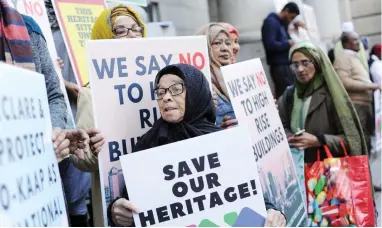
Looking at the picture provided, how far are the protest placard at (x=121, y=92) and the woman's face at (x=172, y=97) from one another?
0.21 meters

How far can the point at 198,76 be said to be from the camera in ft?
8.61

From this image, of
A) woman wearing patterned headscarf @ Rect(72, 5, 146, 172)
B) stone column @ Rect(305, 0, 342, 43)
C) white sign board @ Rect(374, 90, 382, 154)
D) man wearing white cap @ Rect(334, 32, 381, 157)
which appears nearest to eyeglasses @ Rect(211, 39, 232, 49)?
woman wearing patterned headscarf @ Rect(72, 5, 146, 172)

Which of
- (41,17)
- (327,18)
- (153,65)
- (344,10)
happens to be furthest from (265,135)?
(344,10)

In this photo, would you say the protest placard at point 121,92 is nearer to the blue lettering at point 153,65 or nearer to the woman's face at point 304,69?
the blue lettering at point 153,65

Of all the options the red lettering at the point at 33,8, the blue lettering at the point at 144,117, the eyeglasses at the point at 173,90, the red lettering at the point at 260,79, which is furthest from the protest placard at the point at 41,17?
the eyeglasses at the point at 173,90

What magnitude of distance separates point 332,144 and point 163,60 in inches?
62.1

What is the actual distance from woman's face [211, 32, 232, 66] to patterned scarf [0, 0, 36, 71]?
1443mm

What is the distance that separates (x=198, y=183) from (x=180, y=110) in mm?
363

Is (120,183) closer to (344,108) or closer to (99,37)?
(99,37)

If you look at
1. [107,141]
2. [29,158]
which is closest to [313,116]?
[107,141]

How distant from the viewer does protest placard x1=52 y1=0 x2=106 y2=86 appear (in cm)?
397

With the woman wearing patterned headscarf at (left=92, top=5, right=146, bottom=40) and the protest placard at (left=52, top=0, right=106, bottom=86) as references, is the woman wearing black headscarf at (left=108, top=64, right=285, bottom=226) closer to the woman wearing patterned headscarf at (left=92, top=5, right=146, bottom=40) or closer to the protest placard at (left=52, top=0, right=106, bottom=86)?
the woman wearing patterned headscarf at (left=92, top=5, right=146, bottom=40)

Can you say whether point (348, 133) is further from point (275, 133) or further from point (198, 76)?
point (198, 76)

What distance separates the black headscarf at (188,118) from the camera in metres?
2.51
